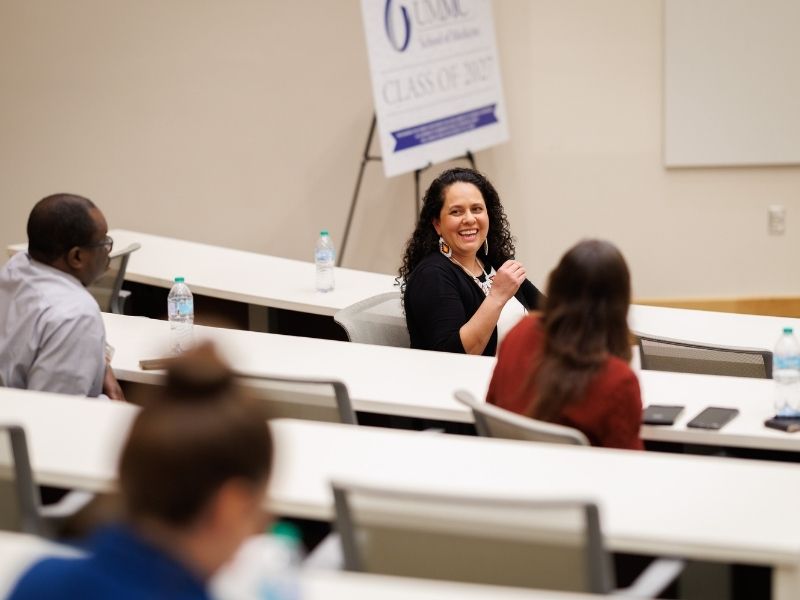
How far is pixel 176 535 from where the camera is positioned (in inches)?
50.2

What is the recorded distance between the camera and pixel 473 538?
2.10 m

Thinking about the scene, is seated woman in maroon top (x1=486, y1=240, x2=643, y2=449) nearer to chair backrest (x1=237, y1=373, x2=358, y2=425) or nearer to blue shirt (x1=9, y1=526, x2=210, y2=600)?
chair backrest (x1=237, y1=373, x2=358, y2=425)

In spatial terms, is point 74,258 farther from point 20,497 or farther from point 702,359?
point 702,359

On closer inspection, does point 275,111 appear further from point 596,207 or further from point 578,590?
point 578,590

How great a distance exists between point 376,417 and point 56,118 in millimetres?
4266

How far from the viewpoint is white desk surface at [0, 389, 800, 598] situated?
7.04ft

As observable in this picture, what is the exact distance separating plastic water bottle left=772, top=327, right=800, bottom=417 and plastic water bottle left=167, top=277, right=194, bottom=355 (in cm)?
190

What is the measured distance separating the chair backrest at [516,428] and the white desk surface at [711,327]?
4.83 ft

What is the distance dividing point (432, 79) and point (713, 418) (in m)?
3.56

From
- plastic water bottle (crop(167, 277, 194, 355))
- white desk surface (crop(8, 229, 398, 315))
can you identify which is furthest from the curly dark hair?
plastic water bottle (crop(167, 277, 194, 355))

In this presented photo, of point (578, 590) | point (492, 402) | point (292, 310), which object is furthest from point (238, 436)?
point (292, 310)

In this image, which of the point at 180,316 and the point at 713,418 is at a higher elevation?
the point at 180,316

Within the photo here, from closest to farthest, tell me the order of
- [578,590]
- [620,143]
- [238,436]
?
[238,436] → [578,590] → [620,143]

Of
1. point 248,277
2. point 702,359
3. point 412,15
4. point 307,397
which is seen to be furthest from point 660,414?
point 412,15
